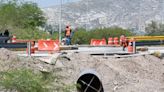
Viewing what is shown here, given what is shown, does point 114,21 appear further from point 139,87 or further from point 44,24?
point 139,87

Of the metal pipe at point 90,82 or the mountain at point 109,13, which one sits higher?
the mountain at point 109,13

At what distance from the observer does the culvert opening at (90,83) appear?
19717 mm

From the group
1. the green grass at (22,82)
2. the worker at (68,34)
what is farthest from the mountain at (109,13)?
the green grass at (22,82)

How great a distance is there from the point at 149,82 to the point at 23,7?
7027 cm

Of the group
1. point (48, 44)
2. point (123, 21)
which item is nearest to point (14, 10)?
point (123, 21)

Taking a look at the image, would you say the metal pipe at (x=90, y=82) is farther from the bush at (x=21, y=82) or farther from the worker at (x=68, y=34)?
the worker at (x=68, y=34)

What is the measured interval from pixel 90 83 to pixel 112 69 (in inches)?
69.1

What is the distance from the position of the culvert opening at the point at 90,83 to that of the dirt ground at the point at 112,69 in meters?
0.19

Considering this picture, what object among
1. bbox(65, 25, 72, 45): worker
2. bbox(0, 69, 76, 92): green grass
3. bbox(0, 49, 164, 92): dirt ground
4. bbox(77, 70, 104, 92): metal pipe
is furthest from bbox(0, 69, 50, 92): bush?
bbox(65, 25, 72, 45): worker

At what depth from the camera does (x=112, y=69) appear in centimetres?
2134

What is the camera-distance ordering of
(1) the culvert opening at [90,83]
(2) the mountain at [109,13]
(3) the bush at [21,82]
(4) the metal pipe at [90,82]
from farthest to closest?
(2) the mountain at [109,13] < (1) the culvert opening at [90,83] < (4) the metal pipe at [90,82] < (3) the bush at [21,82]

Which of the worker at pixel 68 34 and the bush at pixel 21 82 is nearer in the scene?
the bush at pixel 21 82

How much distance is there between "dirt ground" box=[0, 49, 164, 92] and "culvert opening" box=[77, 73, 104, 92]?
195 mm

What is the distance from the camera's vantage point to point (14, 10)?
8075 cm
